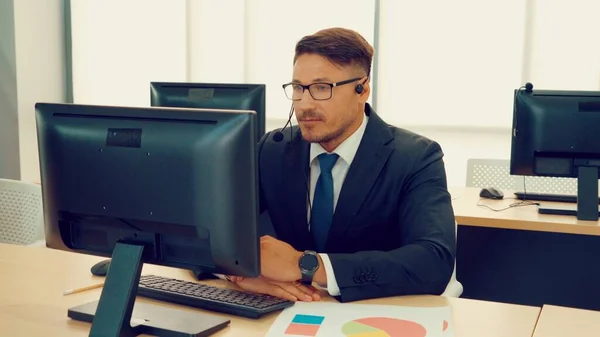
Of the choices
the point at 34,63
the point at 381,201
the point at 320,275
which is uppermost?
the point at 34,63

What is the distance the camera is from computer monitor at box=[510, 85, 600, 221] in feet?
8.67

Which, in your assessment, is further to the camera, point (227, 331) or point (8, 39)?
point (8, 39)

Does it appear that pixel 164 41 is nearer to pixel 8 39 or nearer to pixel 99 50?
pixel 99 50

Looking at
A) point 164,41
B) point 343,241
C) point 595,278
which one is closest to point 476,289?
point 595,278

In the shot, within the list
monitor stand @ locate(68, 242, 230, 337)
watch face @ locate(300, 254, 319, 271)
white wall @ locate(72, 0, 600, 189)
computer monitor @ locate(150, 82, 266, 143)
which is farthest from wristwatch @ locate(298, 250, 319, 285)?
white wall @ locate(72, 0, 600, 189)

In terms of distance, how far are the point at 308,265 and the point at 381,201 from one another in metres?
0.42

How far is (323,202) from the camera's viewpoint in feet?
6.44

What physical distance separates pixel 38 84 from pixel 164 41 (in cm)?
94

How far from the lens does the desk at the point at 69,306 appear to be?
1409 mm

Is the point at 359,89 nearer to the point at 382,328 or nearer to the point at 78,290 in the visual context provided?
the point at 382,328

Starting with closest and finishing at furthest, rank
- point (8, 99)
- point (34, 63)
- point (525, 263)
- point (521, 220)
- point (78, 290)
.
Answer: point (78, 290) < point (521, 220) < point (525, 263) < point (8, 99) < point (34, 63)

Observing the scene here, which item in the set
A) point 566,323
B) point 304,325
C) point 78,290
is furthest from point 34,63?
point 566,323

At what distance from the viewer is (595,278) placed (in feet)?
9.46

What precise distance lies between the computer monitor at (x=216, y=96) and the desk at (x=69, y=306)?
72 centimetres
